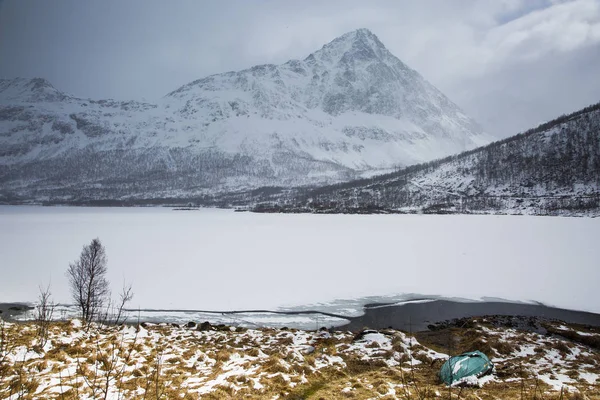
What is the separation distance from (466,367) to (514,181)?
145673 millimetres

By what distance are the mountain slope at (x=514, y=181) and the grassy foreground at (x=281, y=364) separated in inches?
3923

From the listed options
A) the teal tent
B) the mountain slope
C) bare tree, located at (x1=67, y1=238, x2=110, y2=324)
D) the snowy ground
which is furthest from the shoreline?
the mountain slope

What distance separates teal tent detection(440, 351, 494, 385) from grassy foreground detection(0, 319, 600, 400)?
0.26 meters

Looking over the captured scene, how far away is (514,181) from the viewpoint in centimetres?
12925

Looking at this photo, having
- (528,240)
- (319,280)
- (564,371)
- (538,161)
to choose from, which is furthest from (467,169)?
(564,371)

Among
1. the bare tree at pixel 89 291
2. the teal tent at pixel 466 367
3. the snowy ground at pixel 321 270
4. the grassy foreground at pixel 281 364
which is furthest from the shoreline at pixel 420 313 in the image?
the teal tent at pixel 466 367

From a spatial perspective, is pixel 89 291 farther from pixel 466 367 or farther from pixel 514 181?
pixel 514 181

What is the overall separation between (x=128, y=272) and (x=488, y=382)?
84.6 ft

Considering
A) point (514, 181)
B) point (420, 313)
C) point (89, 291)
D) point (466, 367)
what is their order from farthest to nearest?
point (514, 181)
point (420, 313)
point (89, 291)
point (466, 367)

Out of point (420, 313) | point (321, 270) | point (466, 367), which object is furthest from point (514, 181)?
point (466, 367)

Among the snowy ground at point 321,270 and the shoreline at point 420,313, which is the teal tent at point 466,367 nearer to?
the shoreline at point 420,313

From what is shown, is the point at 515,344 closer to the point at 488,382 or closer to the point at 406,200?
the point at 488,382

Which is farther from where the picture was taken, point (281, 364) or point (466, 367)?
point (281, 364)

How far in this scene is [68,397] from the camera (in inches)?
236
